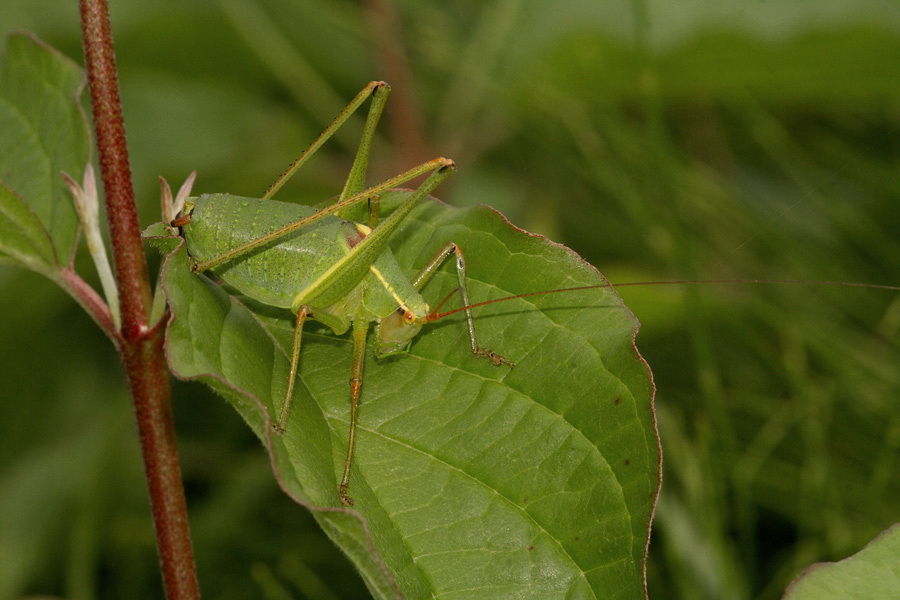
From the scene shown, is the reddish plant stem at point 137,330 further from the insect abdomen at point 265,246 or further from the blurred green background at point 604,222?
the blurred green background at point 604,222

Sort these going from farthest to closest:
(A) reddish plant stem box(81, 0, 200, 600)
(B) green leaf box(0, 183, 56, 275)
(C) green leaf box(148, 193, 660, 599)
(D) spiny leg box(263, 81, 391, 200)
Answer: (D) spiny leg box(263, 81, 391, 200) → (B) green leaf box(0, 183, 56, 275) → (A) reddish plant stem box(81, 0, 200, 600) → (C) green leaf box(148, 193, 660, 599)

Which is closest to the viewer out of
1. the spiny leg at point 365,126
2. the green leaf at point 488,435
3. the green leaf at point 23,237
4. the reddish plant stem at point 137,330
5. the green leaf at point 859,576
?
the green leaf at point 859,576

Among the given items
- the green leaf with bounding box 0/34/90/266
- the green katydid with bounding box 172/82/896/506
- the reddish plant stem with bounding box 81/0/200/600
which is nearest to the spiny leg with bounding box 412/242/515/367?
the green katydid with bounding box 172/82/896/506

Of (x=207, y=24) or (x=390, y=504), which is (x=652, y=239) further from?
(x=207, y=24)

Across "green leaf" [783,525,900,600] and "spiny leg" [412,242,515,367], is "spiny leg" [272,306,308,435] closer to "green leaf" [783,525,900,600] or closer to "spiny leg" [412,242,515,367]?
"spiny leg" [412,242,515,367]

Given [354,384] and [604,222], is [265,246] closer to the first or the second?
[354,384]

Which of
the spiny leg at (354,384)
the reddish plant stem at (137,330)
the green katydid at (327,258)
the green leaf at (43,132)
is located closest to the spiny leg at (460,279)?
the green katydid at (327,258)

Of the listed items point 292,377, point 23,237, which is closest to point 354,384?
point 292,377
